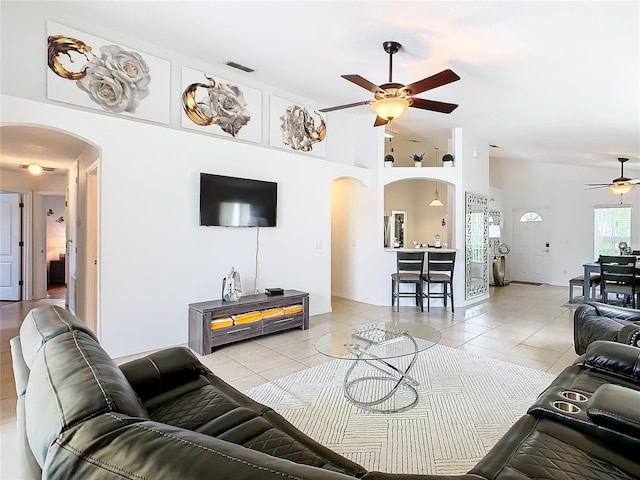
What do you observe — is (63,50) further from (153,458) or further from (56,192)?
(56,192)

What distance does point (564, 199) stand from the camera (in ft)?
28.7

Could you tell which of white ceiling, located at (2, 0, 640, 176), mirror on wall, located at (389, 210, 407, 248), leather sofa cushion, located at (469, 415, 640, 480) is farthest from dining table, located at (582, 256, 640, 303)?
leather sofa cushion, located at (469, 415, 640, 480)

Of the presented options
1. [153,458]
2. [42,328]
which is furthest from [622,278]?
[42,328]

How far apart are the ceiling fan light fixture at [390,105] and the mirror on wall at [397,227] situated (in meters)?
5.94

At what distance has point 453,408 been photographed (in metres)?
2.61

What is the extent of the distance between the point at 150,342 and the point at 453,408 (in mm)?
3121

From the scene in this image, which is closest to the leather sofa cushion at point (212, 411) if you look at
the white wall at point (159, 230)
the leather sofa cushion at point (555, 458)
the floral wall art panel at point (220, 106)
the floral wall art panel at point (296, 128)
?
the leather sofa cushion at point (555, 458)

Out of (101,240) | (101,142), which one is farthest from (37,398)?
(101,142)

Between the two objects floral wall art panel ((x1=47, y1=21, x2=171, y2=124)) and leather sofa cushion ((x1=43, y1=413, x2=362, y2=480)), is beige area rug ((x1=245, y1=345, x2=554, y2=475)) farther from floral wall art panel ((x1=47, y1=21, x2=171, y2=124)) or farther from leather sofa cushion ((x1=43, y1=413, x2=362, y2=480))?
floral wall art panel ((x1=47, y1=21, x2=171, y2=124))

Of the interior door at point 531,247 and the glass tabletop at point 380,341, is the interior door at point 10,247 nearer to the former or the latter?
the glass tabletop at point 380,341

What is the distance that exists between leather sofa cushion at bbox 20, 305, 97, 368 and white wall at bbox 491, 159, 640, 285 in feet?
32.8

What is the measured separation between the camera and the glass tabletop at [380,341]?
8.80 ft

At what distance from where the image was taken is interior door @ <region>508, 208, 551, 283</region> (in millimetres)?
9070

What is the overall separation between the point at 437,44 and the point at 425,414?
3.25 m
